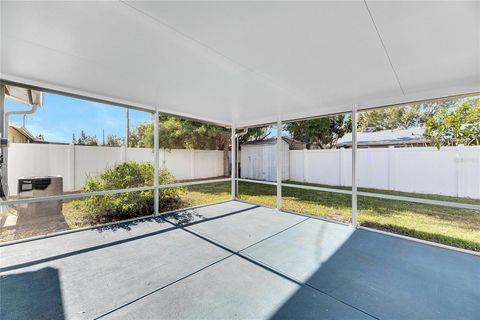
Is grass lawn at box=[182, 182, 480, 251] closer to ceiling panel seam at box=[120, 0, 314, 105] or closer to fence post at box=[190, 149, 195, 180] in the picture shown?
fence post at box=[190, 149, 195, 180]

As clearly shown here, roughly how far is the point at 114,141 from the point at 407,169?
27.2ft

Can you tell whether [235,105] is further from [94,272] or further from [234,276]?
[94,272]

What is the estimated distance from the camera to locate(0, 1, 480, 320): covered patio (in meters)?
1.61

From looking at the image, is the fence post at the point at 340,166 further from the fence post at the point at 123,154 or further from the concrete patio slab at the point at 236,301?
the fence post at the point at 123,154

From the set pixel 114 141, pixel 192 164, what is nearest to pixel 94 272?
pixel 114 141

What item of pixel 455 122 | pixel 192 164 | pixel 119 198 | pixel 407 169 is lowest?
pixel 119 198

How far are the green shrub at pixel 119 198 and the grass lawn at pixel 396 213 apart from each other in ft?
3.96

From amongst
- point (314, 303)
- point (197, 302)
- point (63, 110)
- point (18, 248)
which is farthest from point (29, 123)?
point (314, 303)

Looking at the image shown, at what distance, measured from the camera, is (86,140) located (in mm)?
4418

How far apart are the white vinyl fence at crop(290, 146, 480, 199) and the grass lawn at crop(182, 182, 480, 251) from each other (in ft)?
1.18

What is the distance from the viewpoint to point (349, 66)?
7.79 feet

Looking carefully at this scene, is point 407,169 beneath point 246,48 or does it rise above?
beneath

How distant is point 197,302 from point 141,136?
4712mm

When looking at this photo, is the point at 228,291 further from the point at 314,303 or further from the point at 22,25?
the point at 22,25
